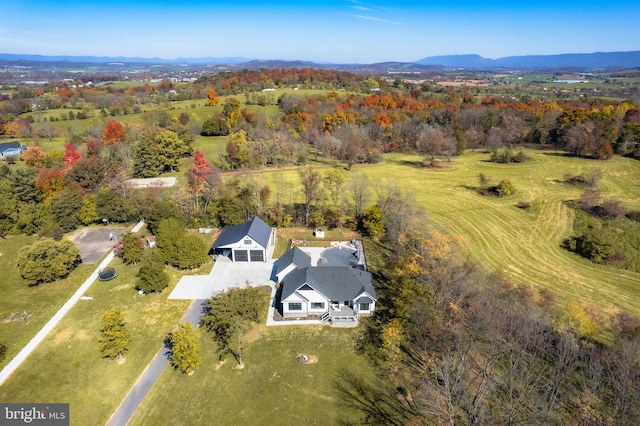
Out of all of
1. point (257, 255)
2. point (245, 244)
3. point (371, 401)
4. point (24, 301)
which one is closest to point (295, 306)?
point (371, 401)

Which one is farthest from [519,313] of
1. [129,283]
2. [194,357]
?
[129,283]

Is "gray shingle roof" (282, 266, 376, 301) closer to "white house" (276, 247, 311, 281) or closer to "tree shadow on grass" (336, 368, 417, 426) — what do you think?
"white house" (276, 247, 311, 281)

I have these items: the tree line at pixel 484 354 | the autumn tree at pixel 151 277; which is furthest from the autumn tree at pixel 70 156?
the tree line at pixel 484 354

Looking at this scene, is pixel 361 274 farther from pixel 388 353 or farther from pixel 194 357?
pixel 194 357

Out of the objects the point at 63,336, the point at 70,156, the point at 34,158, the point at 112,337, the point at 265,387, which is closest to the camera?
the point at 265,387

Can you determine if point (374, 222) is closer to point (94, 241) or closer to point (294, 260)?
point (294, 260)

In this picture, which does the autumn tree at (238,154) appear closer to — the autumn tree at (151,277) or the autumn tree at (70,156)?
the autumn tree at (70,156)
